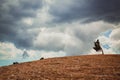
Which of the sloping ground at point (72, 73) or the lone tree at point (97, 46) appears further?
the lone tree at point (97, 46)

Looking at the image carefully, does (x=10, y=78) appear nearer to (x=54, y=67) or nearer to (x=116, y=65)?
(x=54, y=67)

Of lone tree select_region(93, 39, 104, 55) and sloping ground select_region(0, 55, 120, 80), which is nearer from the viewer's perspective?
sloping ground select_region(0, 55, 120, 80)

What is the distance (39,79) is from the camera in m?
19.9

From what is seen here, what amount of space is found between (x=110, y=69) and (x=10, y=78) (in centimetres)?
1079

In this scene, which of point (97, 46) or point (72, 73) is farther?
point (97, 46)

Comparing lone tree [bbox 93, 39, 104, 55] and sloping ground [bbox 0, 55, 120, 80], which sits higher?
lone tree [bbox 93, 39, 104, 55]

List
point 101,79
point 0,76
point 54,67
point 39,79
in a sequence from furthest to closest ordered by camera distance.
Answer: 1. point 54,67
2. point 0,76
3. point 39,79
4. point 101,79

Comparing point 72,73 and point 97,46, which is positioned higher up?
point 97,46

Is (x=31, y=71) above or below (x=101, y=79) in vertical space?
above

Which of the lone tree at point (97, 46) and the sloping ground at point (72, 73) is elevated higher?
the lone tree at point (97, 46)

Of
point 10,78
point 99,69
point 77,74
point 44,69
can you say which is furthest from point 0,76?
point 99,69

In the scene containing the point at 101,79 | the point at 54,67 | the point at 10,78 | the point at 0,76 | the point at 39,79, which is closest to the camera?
the point at 101,79

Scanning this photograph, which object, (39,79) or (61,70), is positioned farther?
(61,70)

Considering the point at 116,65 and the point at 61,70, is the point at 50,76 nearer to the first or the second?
the point at 61,70
